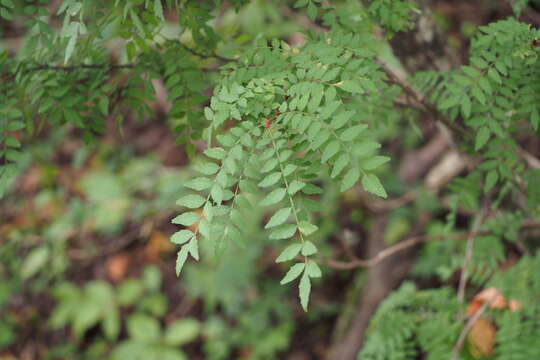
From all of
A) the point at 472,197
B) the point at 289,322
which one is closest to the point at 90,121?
the point at 472,197

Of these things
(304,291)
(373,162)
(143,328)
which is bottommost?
(143,328)

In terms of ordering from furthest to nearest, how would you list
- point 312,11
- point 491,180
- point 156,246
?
1. point 156,246
2. point 491,180
3. point 312,11

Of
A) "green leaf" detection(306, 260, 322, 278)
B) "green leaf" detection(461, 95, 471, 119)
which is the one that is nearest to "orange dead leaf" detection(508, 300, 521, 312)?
"green leaf" detection(461, 95, 471, 119)

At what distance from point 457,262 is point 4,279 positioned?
12.4 ft

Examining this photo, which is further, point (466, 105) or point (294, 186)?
point (466, 105)

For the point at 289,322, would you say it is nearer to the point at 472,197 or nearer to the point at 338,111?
the point at 472,197

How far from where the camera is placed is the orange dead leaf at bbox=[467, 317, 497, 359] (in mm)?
2074

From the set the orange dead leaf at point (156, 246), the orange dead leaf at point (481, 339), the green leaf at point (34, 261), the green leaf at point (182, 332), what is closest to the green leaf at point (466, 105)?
the orange dead leaf at point (481, 339)

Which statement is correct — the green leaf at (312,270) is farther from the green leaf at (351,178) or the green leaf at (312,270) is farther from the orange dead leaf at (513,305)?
the orange dead leaf at (513,305)

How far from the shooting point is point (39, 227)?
4.46 metres

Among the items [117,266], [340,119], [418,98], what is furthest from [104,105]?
[117,266]

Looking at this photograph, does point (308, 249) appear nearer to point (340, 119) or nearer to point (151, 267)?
point (340, 119)

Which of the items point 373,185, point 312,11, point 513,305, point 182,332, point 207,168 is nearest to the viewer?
point 373,185

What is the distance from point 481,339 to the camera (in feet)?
6.98
